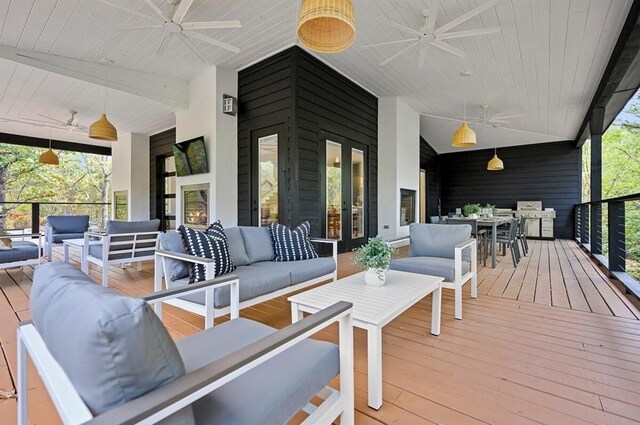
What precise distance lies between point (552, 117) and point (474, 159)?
334 cm

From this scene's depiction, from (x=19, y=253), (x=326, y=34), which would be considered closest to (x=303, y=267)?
(x=326, y=34)

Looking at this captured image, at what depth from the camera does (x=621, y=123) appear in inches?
360

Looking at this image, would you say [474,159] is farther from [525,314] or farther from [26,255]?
[26,255]

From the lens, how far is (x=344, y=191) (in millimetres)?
5988

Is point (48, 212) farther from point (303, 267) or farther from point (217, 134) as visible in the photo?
point (303, 267)

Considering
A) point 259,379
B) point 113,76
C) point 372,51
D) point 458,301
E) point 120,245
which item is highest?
point 372,51

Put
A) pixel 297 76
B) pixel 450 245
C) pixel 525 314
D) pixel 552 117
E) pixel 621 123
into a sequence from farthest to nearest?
pixel 621 123
pixel 552 117
pixel 297 76
pixel 450 245
pixel 525 314

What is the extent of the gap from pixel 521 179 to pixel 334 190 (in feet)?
23.6

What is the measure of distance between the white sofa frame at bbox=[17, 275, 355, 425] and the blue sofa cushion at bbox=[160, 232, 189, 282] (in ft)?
3.21

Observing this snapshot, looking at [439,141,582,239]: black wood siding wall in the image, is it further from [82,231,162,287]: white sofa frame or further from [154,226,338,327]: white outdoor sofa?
[82,231,162,287]: white sofa frame

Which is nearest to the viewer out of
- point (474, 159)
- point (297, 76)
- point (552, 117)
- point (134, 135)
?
point (297, 76)

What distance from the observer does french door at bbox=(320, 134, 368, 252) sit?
18.3ft

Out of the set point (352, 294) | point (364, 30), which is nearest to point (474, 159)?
point (364, 30)

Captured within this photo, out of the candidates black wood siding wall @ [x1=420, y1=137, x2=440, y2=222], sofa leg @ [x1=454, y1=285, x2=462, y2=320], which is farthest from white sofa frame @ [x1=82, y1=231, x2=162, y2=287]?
black wood siding wall @ [x1=420, y1=137, x2=440, y2=222]
